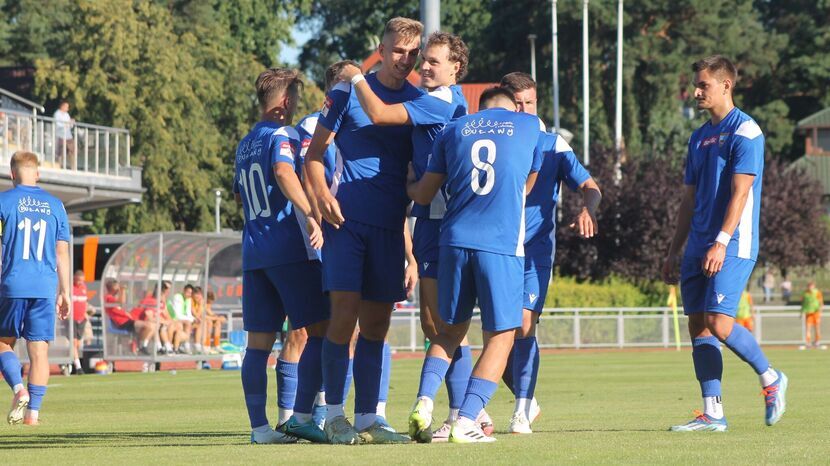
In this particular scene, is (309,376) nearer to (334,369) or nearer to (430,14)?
(334,369)

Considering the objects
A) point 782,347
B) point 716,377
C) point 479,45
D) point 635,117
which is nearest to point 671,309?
point 782,347

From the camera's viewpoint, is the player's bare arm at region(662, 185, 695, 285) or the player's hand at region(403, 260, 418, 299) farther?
the player's bare arm at region(662, 185, 695, 285)

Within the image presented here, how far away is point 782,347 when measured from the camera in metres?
38.4

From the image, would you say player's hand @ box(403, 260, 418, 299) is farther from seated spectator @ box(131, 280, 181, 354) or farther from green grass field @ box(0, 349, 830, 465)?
seated spectator @ box(131, 280, 181, 354)

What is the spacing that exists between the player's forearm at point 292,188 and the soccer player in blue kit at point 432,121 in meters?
0.63

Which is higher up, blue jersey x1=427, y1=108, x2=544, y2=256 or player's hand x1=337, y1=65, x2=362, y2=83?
player's hand x1=337, y1=65, x2=362, y2=83

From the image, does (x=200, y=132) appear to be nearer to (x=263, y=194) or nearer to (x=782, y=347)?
(x=782, y=347)

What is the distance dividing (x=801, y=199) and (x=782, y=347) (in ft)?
85.5

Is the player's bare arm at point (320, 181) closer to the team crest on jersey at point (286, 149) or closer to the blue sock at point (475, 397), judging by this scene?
the team crest on jersey at point (286, 149)

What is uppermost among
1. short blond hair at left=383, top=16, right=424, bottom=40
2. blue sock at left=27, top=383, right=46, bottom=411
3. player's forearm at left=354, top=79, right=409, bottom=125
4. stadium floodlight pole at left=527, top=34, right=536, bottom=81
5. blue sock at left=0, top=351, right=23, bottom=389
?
stadium floodlight pole at left=527, top=34, right=536, bottom=81

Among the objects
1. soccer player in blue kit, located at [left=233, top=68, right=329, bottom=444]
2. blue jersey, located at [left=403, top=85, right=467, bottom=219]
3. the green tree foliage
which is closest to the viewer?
blue jersey, located at [left=403, top=85, right=467, bottom=219]

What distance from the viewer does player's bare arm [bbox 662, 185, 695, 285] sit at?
33.9 feet

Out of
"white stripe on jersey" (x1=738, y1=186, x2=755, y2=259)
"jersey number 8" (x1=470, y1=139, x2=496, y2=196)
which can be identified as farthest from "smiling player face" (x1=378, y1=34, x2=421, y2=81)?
"white stripe on jersey" (x1=738, y1=186, x2=755, y2=259)

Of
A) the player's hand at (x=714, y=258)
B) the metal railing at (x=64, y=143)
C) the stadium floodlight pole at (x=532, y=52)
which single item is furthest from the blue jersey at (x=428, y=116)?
the stadium floodlight pole at (x=532, y=52)
